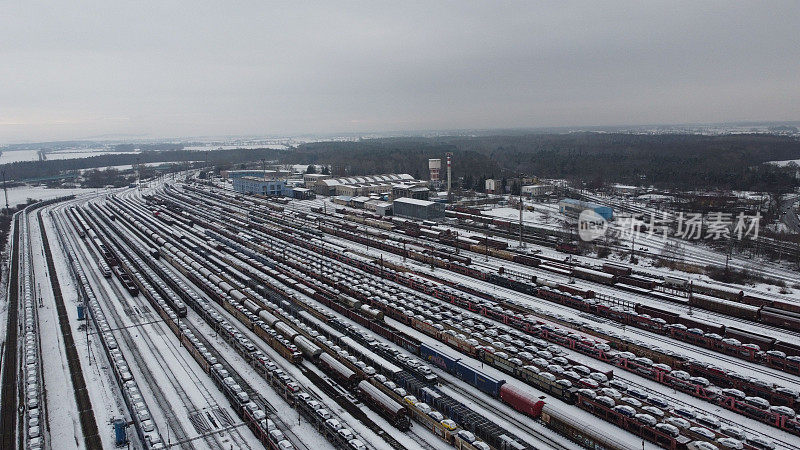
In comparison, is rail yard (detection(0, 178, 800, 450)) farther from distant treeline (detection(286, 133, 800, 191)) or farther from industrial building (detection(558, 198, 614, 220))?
distant treeline (detection(286, 133, 800, 191))

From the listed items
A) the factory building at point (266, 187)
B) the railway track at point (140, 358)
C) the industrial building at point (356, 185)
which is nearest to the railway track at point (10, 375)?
the railway track at point (140, 358)

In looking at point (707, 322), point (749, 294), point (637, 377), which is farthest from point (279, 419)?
point (749, 294)

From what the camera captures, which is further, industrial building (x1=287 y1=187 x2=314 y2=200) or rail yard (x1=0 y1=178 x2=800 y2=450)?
industrial building (x1=287 y1=187 x2=314 y2=200)

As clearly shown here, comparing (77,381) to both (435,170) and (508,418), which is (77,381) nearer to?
(508,418)

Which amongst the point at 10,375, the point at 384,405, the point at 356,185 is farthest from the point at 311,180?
the point at 384,405

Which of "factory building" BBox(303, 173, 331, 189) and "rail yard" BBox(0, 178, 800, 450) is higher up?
"factory building" BBox(303, 173, 331, 189)

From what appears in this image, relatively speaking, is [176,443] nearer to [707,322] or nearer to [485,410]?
[485,410]

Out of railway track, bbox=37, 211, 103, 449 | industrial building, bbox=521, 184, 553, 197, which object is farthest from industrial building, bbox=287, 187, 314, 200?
railway track, bbox=37, 211, 103, 449
